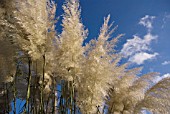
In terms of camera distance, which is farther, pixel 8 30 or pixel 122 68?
pixel 122 68

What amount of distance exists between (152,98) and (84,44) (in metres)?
1.21

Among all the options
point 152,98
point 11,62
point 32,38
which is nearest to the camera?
point 32,38

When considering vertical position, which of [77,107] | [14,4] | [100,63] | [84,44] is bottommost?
[77,107]

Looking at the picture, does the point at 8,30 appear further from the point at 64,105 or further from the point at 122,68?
the point at 122,68

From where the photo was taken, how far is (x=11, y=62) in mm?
3283

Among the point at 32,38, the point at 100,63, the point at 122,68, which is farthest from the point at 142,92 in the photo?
the point at 32,38

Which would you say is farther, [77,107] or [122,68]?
[122,68]

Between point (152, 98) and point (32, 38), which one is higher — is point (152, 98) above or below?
below

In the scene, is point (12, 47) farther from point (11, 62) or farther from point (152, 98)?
point (152, 98)

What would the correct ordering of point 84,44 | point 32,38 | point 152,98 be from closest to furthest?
point 32,38 → point 84,44 → point 152,98

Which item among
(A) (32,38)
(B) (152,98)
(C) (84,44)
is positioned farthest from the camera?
(B) (152,98)

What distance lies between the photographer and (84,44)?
356 cm

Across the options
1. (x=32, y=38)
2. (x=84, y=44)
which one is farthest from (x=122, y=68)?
(x=32, y=38)

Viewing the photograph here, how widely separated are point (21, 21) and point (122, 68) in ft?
5.08
